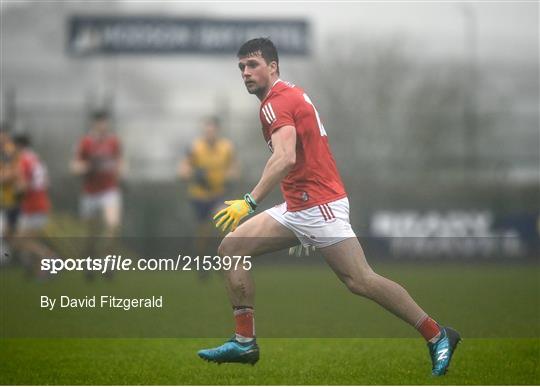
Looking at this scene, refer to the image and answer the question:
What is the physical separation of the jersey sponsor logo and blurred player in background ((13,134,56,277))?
34.6 feet

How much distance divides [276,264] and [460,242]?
3.69m

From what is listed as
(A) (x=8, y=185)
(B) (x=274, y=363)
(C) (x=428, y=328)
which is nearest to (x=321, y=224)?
(C) (x=428, y=328)

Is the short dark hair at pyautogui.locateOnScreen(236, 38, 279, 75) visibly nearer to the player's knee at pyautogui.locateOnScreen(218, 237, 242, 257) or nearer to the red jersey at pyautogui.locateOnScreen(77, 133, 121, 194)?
the player's knee at pyautogui.locateOnScreen(218, 237, 242, 257)

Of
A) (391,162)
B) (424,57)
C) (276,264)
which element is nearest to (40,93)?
(424,57)

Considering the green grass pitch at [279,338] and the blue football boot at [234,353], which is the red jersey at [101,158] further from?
the blue football boot at [234,353]

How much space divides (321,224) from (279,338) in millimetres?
2377

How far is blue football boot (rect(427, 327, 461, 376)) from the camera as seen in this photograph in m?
7.59

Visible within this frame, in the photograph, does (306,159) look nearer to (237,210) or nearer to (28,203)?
(237,210)

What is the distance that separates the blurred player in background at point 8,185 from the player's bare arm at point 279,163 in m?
11.4

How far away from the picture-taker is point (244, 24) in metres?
24.5

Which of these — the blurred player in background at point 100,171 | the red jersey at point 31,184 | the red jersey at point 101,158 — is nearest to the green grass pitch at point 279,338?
the blurred player in background at point 100,171

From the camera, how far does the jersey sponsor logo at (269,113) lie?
761 cm

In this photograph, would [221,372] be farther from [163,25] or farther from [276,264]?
[163,25]

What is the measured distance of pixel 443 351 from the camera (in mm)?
7629
